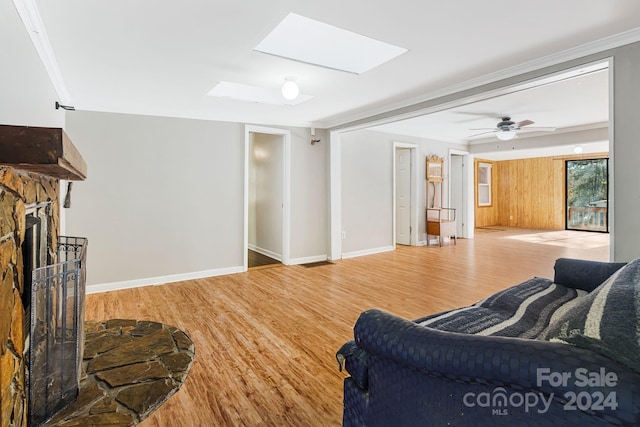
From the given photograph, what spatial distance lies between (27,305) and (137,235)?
9.92 ft

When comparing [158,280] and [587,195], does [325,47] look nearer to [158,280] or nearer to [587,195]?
[158,280]

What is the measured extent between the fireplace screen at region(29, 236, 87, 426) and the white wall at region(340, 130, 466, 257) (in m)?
4.52

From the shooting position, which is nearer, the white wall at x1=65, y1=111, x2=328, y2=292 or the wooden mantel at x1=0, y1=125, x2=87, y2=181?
the wooden mantel at x1=0, y1=125, x2=87, y2=181

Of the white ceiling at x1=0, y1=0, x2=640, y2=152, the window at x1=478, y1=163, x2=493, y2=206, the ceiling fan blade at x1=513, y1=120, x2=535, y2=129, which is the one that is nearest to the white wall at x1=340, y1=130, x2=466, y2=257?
the white ceiling at x1=0, y1=0, x2=640, y2=152

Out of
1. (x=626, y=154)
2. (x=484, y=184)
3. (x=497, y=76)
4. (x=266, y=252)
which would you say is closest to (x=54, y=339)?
(x=626, y=154)

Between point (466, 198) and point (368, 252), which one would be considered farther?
point (466, 198)

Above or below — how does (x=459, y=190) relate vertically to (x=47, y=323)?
above

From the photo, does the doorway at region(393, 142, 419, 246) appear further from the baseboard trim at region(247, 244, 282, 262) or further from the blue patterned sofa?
the blue patterned sofa

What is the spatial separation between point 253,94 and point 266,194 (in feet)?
7.55

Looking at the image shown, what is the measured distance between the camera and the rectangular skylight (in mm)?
2520

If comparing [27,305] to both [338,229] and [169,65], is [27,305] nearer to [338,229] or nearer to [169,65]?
A: [169,65]

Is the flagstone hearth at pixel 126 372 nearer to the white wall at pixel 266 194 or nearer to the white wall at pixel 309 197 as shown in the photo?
the white wall at pixel 309 197

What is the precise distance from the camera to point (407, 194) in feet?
23.5

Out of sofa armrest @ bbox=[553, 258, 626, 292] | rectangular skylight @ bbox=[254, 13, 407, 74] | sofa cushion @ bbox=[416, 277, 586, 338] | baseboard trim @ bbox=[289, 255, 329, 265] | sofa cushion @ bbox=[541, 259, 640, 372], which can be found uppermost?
rectangular skylight @ bbox=[254, 13, 407, 74]
